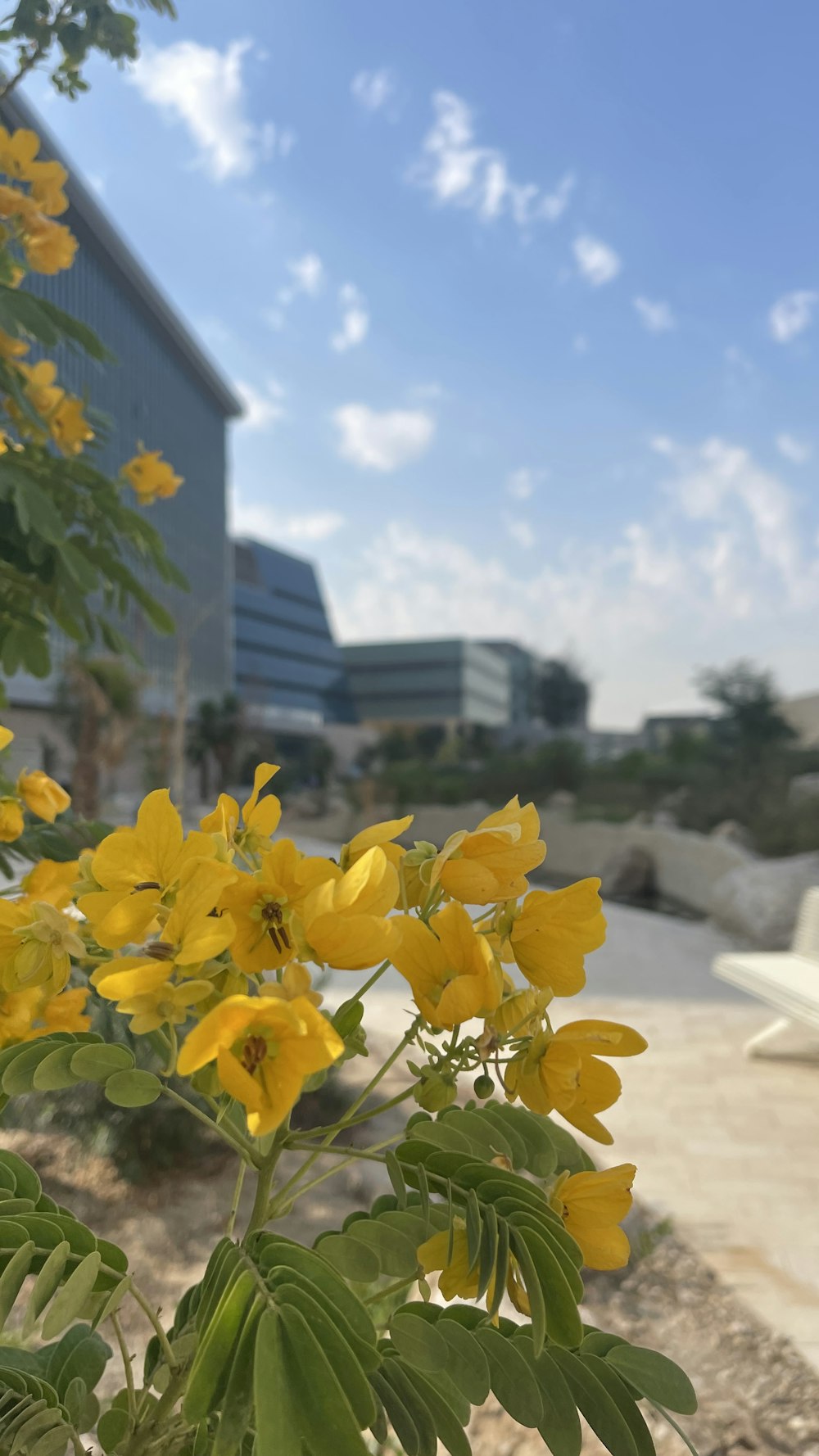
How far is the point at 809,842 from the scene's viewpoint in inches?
398

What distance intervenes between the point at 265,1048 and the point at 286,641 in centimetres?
5171

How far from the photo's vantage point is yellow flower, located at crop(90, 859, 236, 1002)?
1.41 ft

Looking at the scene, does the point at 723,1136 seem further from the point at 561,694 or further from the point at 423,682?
the point at 423,682

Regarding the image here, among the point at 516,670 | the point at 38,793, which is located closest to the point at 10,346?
the point at 38,793

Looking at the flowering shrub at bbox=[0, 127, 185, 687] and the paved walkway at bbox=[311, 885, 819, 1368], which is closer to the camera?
the flowering shrub at bbox=[0, 127, 185, 687]

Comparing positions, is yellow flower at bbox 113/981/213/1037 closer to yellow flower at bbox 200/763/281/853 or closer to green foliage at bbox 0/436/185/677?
yellow flower at bbox 200/763/281/853

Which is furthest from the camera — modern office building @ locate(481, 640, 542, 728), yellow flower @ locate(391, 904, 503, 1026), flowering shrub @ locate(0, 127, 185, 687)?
modern office building @ locate(481, 640, 542, 728)

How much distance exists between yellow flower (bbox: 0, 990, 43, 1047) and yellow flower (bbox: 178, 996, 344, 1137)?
0.22 metres

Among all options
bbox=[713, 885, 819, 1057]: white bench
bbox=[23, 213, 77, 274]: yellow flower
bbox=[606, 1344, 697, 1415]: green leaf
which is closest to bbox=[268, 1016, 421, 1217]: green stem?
bbox=[606, 1344, 697, 1415]: green leaf

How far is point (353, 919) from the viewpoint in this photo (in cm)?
43

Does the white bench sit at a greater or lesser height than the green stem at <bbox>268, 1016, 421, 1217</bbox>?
lesser

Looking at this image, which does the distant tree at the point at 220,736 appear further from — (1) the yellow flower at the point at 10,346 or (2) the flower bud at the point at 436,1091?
(2) the flower bud at the point at 436,1091

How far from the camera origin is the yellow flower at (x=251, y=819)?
1.81 feet

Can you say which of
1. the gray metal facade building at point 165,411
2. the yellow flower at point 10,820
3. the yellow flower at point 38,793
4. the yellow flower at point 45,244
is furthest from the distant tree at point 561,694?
the yellow flower at point 10,820
